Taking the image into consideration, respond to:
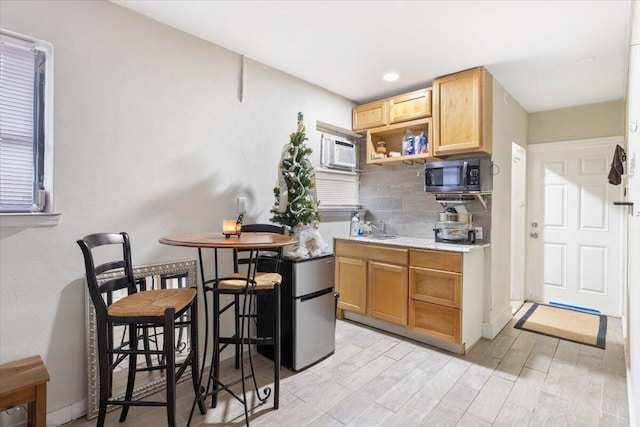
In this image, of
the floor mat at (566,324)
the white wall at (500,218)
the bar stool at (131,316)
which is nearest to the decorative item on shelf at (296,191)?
the bar stool at (131,316)

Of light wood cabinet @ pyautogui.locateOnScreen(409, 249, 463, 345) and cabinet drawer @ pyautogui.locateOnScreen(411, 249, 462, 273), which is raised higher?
Answer: cabinet drawer @ pyautogui.locateOnScreen(411, 249, 462, 273)

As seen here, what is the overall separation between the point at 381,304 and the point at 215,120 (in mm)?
2311

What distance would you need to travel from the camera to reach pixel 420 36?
2424 millimetres

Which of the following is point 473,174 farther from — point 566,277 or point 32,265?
point 32,265

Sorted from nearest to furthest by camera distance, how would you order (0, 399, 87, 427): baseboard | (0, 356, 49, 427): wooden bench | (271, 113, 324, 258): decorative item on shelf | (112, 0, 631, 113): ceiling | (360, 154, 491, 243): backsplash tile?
(0, 356, 49, 427): wooden bench < (0, 399, 87, 427): baseboard < (112, 0, 631, 113): ceiling < (271, 113, 324, 258): decorative item on shelf < (360, 154, 491, 243): backsplash tile

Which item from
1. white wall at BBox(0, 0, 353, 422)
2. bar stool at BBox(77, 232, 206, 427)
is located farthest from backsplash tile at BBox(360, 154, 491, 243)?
bar stool at BBox(77, 232, 206, 427)

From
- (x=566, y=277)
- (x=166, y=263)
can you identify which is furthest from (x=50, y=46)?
(x=566, y=277)

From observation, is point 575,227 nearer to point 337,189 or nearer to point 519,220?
point 519,220

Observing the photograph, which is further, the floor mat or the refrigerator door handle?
the floor mat

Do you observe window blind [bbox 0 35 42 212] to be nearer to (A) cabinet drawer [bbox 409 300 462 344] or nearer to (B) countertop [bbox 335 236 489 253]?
(B) countertop [bbox 335 236 489 253]

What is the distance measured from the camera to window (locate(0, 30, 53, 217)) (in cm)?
173

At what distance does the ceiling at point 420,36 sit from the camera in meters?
2.08

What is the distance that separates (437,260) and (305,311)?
4.15ft

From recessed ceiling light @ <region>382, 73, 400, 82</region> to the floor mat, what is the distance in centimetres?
289
